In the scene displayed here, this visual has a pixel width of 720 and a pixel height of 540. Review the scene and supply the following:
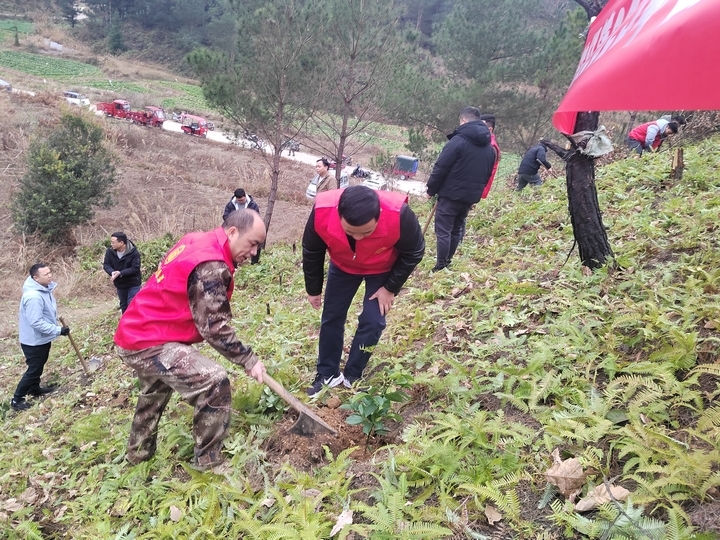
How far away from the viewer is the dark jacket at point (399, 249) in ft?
10.5

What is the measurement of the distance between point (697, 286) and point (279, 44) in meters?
11.9

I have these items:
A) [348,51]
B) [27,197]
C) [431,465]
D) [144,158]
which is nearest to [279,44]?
[348,51]

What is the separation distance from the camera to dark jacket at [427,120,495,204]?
18.7 feet

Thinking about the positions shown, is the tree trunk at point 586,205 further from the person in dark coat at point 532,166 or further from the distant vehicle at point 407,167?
the distant vehicle at point 407,167

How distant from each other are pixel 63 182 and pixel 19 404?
10.6 meters

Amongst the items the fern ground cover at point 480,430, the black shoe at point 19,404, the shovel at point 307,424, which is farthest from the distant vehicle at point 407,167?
the shovel at point 307,424

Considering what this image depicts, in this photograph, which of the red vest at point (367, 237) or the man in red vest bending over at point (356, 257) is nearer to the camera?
the man in red vest bending over at point (356, 257)

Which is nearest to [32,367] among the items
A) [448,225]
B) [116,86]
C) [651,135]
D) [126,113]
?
[448,225]

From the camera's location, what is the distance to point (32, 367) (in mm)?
6133

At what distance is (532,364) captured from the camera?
10.1ft

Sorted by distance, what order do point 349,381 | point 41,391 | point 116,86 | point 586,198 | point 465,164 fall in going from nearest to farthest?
point 349,381
point 586,198
point 465,164
point 41,391
point 116,86

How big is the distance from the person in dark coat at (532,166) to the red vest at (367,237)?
302 inches

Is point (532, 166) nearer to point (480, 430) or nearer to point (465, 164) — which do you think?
point (465, 164)

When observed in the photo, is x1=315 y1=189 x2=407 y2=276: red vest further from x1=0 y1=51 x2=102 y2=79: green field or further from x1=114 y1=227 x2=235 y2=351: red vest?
x1=0 y1=51 x2=102 y2=79: green field
